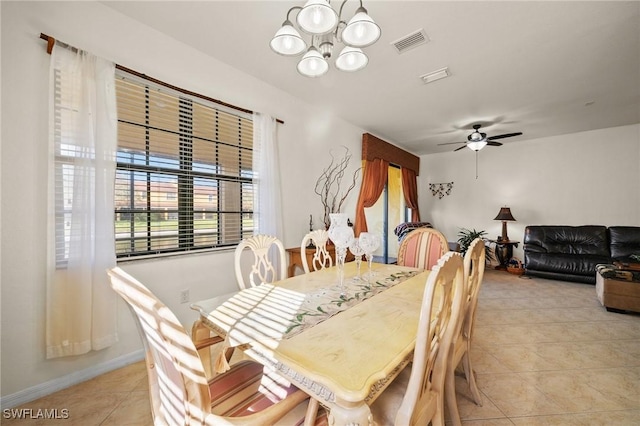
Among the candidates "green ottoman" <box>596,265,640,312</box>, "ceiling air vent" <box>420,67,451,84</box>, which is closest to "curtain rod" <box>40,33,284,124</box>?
"ceiling air vent" <box>420,67,451,84</box>

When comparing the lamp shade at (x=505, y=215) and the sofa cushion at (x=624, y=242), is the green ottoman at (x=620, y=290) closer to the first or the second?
the sofa cushion at (x=624, y=242)

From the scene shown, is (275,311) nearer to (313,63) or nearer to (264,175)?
(313,63)

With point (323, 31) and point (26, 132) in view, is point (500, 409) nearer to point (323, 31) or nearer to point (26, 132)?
point (323, 31)

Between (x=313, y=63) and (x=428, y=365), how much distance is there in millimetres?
1850

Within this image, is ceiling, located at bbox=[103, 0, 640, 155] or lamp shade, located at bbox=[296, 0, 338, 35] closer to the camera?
Result: lamp shade, located at bbox=[296, 0, 338, 35]

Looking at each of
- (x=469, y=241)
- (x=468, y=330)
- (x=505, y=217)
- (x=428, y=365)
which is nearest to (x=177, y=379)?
(x=428, y=365)

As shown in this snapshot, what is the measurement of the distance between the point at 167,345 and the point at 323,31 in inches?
63.2

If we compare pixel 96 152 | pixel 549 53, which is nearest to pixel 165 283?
pixel 96 152

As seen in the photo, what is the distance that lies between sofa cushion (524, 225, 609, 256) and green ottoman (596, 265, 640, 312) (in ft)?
4.16

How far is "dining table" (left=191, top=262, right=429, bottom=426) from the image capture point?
0.76 m

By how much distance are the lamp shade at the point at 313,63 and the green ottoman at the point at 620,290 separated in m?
4.06

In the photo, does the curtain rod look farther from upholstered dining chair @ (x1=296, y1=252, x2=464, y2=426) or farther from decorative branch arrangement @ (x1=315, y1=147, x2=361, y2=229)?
upholstered dining chair @ (x1=296, y1=252, x2=464, y2=426)

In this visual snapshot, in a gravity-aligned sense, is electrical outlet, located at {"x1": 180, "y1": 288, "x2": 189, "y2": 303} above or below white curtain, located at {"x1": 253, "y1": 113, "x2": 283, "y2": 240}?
below

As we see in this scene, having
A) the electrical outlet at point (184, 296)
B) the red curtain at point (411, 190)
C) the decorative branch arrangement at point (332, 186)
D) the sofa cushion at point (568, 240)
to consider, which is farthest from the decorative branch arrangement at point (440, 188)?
the electrical outlet at point (184, 296)
